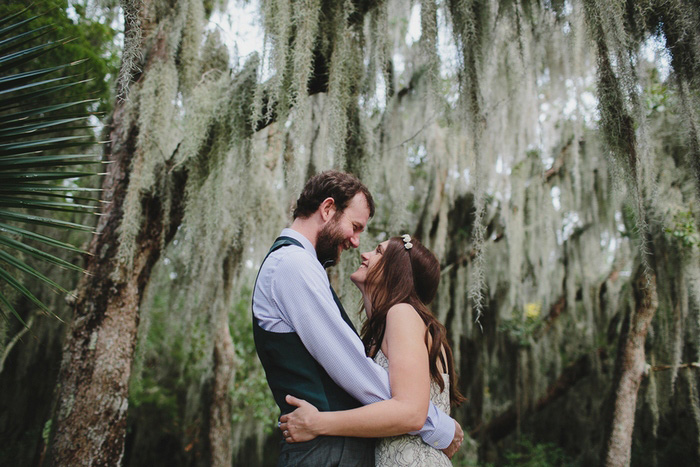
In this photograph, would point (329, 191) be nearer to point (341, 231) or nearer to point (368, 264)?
point (341, 231)

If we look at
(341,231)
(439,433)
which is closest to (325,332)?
(341,231)

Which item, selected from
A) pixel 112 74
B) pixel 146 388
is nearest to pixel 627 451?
pixel 112 74

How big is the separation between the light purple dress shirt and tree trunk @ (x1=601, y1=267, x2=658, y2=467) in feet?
13.7

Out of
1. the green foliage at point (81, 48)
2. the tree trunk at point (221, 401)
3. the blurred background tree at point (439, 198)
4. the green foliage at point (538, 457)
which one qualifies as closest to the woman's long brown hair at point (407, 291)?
the blurred background tree at point (439, 198)

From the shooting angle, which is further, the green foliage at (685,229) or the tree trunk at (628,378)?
the tree trunk at (628,378)

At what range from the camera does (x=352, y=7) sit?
262cm

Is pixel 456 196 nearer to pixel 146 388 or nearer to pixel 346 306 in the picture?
pixel 346 306

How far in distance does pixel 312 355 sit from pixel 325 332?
0.09 meters

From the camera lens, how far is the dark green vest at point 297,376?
1244 mm

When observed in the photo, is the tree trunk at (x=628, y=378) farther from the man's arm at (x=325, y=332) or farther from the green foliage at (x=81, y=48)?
the green foliage at (x=81, y=48)

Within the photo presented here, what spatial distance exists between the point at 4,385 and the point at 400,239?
23.9 feet

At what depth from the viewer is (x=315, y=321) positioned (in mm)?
1231

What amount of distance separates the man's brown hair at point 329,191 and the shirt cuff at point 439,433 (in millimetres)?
717

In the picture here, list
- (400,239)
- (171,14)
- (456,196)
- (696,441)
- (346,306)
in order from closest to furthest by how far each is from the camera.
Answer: (400,239) → (346,306) → (171,14) → (696,441) → (456,196)
